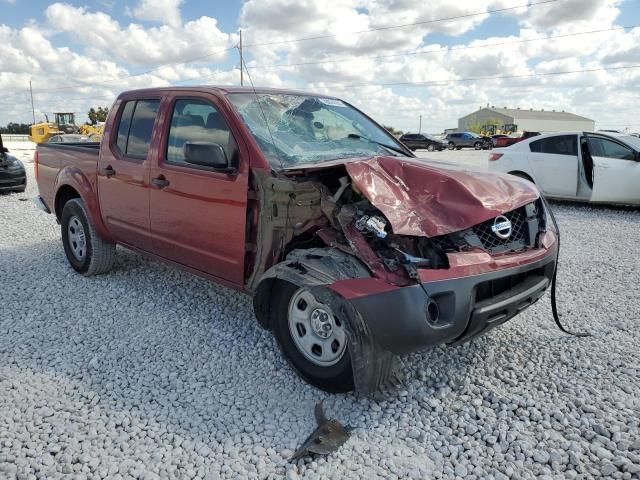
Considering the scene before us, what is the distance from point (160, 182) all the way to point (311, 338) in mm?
1899

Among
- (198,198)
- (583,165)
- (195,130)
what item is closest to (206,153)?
(198,198)

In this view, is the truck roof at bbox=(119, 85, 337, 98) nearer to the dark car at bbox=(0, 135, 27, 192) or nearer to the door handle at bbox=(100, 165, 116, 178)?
the door handle at bbox=(100, 165, 116, 178)

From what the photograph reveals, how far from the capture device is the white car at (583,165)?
914 cm

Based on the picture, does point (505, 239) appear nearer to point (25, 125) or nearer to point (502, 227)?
point (502, 227)

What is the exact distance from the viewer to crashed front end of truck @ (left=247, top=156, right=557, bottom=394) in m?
2.66

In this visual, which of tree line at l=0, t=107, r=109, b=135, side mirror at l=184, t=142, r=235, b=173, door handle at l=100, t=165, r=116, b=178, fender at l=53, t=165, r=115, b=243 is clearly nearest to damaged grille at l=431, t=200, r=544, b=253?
side mirror at l=184, t=142, r=235, b=173

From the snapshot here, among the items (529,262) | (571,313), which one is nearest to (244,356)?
(529,262)

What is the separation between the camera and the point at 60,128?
4053 cm

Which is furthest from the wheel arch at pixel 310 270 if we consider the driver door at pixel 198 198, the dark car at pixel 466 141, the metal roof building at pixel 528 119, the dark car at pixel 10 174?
the metal roof building at pixel 528 119

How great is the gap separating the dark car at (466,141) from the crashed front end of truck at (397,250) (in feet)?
131

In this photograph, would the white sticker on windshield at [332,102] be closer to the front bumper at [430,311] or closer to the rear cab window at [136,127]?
the rear cab window at [136,127]

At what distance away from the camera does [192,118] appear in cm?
398

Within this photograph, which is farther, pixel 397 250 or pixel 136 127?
pixel 136 127

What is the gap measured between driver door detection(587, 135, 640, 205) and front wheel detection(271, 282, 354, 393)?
8.12 m
